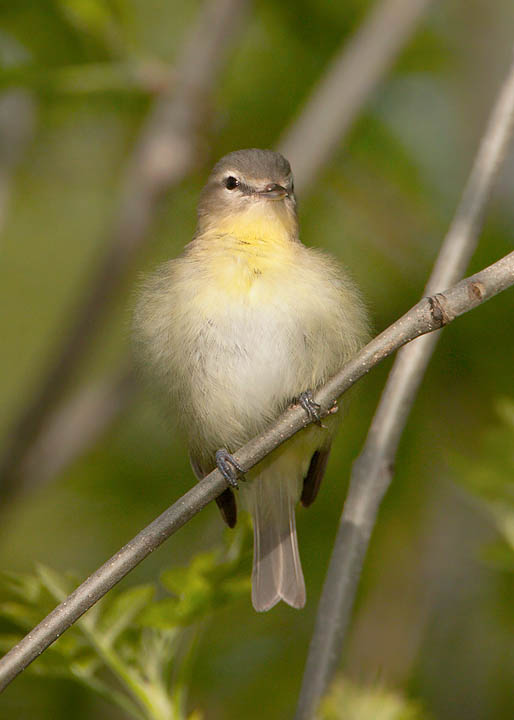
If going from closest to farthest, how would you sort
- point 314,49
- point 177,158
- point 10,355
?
point 177,158, point 314,49, point 10,355

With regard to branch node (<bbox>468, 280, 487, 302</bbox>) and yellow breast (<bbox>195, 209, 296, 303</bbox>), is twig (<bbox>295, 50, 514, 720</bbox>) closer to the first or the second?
branch node (<bbox>468, 280, 487, 302</bbox>)

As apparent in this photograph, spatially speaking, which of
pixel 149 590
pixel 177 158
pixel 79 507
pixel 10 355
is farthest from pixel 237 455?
pixel 10 355

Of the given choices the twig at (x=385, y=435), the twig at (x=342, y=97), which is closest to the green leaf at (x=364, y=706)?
the twig at (x=385, y=435)

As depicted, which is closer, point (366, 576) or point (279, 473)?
point (279, 473)

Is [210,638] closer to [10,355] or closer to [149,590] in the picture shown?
[149,590]

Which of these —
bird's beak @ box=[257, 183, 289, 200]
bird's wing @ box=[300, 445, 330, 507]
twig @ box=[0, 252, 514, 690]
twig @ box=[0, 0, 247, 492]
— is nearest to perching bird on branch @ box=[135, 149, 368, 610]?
bird's wing @ box=[300, 445, 330, 507]

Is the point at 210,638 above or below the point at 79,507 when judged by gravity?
below

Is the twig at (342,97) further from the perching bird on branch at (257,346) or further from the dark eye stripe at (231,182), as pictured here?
the perching bird on branch at (257,346)
